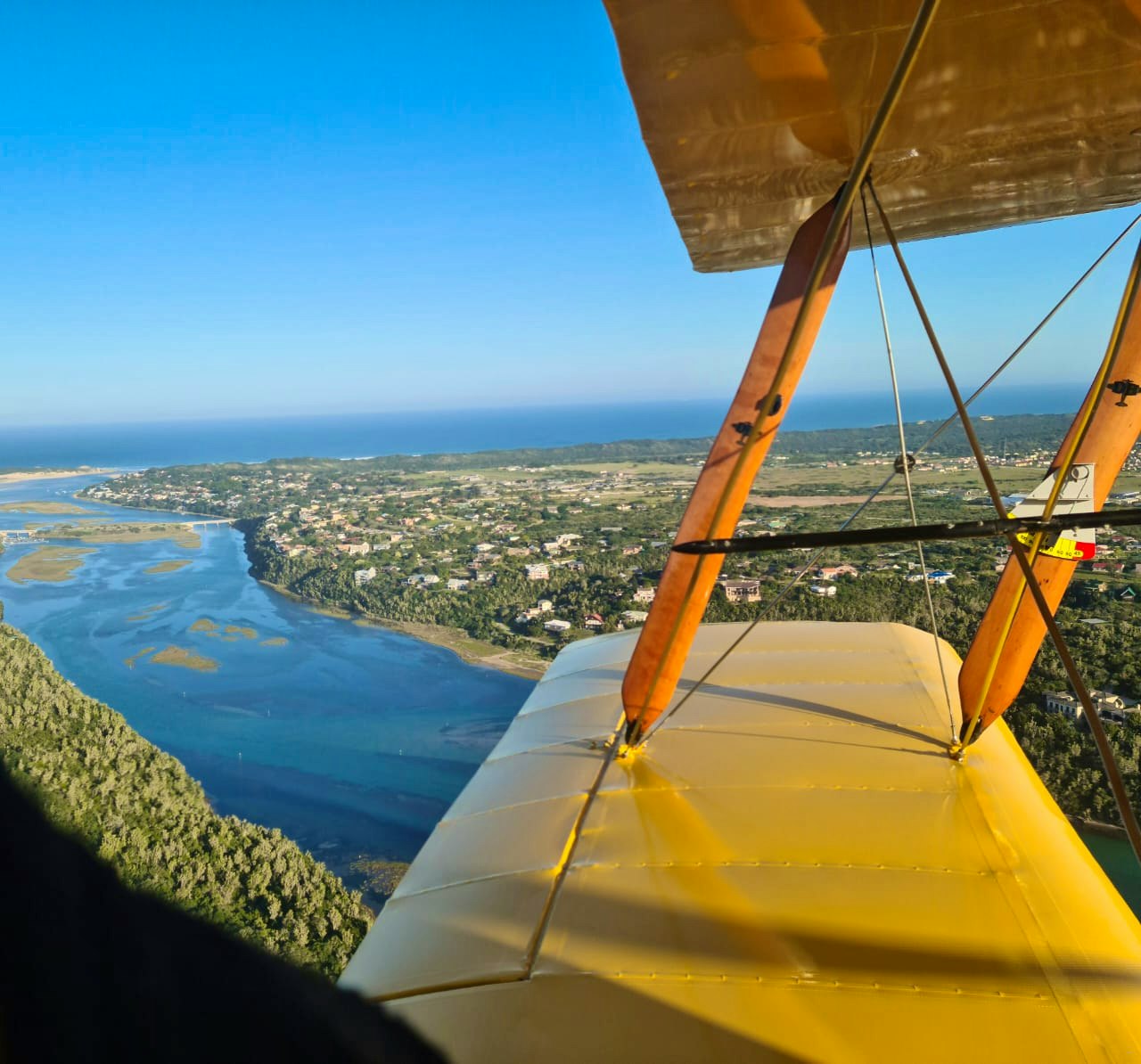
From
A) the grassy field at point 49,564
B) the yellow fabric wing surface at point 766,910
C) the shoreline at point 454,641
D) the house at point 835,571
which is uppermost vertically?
the yellow fabric wing surface at point 766,910

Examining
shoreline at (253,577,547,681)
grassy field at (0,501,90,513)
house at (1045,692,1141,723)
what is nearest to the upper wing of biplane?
house at (1045,692,1141,723)

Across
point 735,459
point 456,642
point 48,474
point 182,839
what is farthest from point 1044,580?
point 48,474

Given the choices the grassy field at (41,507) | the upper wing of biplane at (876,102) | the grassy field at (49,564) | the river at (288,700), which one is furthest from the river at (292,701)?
the grassy field at (41,507)

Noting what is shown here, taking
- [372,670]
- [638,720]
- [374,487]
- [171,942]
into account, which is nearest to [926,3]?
[171,942]

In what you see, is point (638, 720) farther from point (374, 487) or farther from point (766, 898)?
point (374, 487)

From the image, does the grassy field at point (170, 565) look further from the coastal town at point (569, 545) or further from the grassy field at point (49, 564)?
the grassy field at point (49, 564)

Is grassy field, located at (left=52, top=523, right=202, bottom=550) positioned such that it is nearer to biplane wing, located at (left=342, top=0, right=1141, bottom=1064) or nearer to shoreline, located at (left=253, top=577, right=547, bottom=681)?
shoreline, located at (left=253, top=577, right=547, bottom=681)
